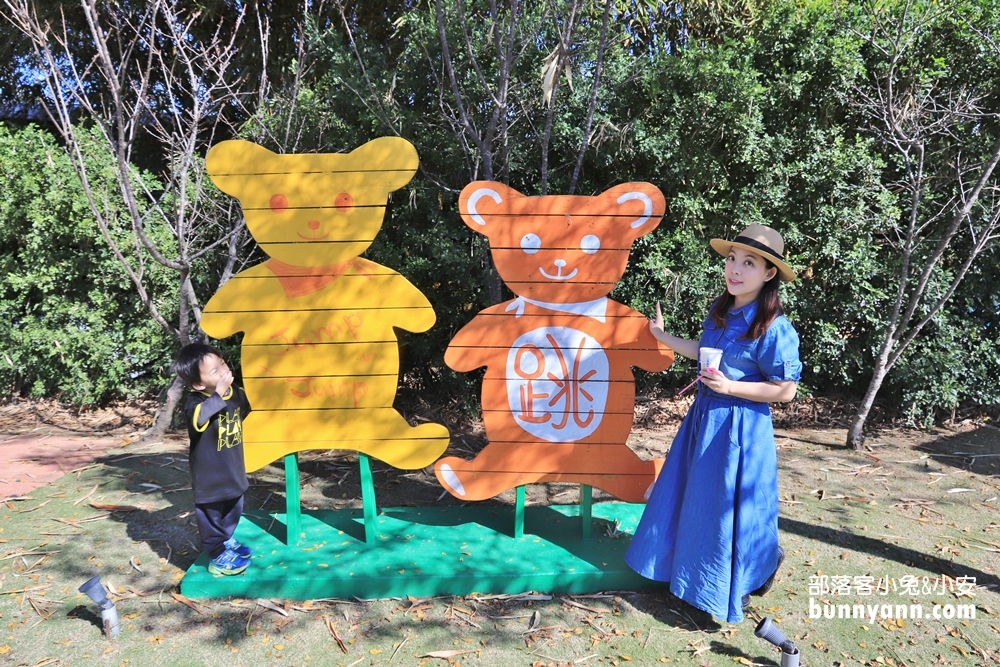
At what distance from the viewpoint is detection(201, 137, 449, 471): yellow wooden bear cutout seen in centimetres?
324

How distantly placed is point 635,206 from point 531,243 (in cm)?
56

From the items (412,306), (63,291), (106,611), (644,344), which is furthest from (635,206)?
(63,291)

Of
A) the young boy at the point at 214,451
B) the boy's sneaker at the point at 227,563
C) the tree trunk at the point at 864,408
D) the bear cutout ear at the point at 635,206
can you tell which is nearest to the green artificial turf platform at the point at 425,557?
the boy's sneaker at the point at 227,563

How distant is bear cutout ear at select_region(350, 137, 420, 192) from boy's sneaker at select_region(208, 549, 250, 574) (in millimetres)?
1977

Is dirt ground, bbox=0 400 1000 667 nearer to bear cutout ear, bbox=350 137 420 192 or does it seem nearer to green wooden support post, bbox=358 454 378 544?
green wooden support post, bbox=358 454 378 544

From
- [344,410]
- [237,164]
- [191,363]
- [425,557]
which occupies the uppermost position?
[237,164]

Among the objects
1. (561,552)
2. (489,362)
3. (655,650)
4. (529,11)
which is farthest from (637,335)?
(529,11)

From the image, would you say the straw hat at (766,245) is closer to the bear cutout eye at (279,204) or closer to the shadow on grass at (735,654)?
the shadow on grass at (735,654)

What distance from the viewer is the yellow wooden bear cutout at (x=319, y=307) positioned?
10.6ft

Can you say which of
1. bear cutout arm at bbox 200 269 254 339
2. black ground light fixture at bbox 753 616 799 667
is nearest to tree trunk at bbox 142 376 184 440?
bear cutout arm at bbox 200 269 254 339

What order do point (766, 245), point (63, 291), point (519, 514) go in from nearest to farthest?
point (766, 245) < point (519, 514) < point (63, 291)

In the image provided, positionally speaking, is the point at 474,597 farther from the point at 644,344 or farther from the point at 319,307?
the point at 319,307

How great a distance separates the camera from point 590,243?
3252 mm

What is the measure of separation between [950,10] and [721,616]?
514 centimetres
